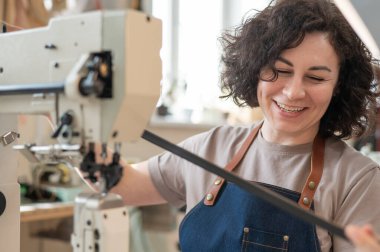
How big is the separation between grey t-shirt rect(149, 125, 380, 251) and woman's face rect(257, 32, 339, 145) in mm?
79

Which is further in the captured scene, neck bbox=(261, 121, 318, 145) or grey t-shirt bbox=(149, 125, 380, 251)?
neck bbox=(261, 121, 318, 145)

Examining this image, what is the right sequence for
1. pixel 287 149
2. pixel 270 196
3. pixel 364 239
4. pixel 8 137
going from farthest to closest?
pixel 287 149 → pixel 8 137 → pixel 270 196 → pixel 364 239

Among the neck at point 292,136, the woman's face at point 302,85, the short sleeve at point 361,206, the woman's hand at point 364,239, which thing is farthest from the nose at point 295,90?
the woman's hand at point 364,239

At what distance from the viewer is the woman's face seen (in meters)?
1.24

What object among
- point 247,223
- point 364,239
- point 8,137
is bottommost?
point 247,223

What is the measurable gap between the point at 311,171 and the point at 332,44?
0.30 meters

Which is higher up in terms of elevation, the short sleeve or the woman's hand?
the woman's hand

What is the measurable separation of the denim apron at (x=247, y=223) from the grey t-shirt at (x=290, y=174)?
2cm

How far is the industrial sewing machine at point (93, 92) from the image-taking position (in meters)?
0.85

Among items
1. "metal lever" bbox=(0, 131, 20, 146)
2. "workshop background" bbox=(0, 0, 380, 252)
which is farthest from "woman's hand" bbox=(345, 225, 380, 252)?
"workshop background" bbox=(0, 0, 380, 252)

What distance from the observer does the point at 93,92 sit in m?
0.85

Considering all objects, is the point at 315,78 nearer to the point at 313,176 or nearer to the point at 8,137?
the point at 313,176

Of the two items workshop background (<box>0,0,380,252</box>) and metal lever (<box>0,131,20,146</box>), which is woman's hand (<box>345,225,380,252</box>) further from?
workshop background (<box>0,0,380,252</box>)

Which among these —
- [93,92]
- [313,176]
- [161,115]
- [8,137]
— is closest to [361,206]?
[313,176]
